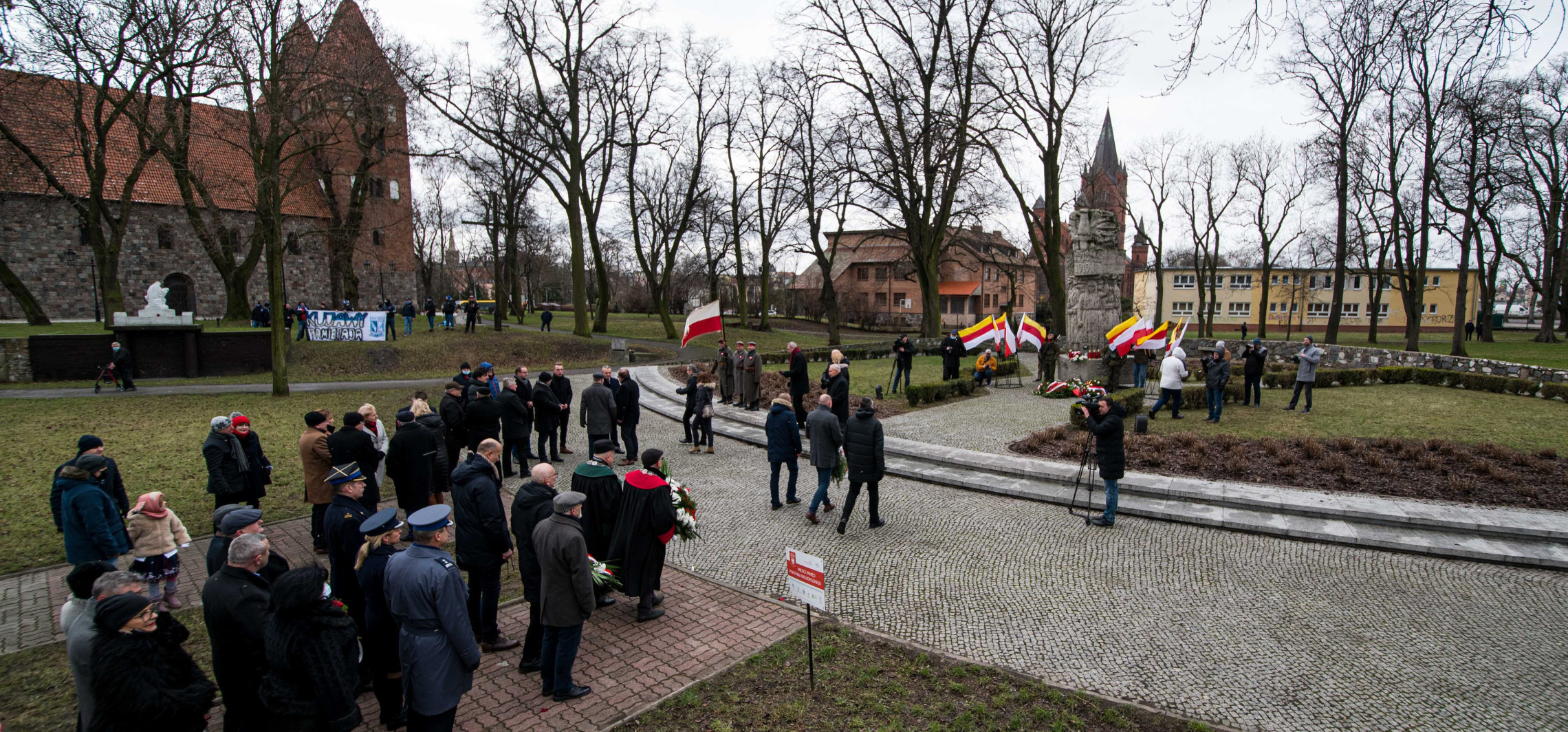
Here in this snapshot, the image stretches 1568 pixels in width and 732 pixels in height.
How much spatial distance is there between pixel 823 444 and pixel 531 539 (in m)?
4.40

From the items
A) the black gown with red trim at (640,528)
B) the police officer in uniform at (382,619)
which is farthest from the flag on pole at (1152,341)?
the police officer in uniform at (382,619)

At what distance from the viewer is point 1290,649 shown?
5.89 m

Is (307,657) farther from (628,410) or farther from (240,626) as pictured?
(628,410)

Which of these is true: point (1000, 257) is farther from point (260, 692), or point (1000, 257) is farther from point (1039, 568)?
point (260, 692)

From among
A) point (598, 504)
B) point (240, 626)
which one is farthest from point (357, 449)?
point (240, 626)

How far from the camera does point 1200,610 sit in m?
6.65

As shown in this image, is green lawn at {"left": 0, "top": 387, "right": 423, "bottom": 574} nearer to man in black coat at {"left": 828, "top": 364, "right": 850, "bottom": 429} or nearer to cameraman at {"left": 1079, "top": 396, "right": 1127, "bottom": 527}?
man in black coat at {"left": 828, "top": 364, "right": 850, "bottom": 429}

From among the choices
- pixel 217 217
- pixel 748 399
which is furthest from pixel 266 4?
pixel 748 399

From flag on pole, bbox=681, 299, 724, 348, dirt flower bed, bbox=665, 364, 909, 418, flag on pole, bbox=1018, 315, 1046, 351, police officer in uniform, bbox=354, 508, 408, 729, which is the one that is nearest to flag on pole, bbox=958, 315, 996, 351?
flag on pole, bbox=1018, 315, 1046, 351

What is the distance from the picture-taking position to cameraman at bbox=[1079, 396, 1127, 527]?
8.95 metres

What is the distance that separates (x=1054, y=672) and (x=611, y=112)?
32.4 metres

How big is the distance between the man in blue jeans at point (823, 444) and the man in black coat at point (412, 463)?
15.2ft

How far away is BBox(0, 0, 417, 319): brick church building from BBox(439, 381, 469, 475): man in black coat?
1440cm

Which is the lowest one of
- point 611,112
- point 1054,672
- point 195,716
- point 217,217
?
point 1054,672
